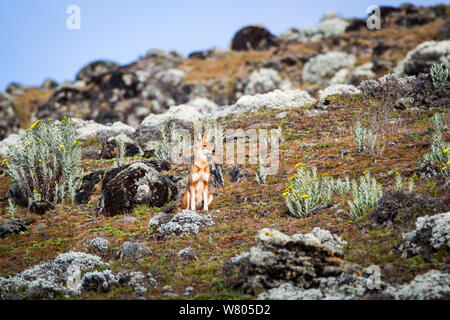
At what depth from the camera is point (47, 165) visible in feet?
42.6

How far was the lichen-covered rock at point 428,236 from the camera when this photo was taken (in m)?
6.29

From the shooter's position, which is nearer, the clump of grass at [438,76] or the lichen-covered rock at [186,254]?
the lichen-covered rock at [186,254]

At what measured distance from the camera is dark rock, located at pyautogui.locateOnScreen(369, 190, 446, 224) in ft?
25.0

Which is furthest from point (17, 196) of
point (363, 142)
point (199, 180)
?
point (363, 142)

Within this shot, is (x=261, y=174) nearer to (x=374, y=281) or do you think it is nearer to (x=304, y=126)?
(x=304, y=126)

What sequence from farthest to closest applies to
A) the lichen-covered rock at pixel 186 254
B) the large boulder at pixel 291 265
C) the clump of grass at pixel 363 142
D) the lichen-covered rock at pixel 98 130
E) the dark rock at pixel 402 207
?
the lichen-covered rock at pixel 98 130
the clump of grass at pixel 363 142
the lichen-covered rock at pixel 186 254
the dark rock at pixel 402 207
the large boulder at pixel 291 265

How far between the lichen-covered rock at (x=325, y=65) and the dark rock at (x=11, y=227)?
28.7 meters

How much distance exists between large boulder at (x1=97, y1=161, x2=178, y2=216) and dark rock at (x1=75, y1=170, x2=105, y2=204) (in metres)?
1.50

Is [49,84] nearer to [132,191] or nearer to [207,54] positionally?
[207,54]

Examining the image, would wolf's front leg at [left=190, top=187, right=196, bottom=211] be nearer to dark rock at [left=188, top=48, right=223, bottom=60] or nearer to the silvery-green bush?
the silvery-green bush

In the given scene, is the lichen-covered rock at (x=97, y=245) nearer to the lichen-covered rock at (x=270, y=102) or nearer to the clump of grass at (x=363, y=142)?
the clump of grass at (x=363, y=142)

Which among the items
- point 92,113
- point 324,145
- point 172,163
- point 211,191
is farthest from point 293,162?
point 92,113

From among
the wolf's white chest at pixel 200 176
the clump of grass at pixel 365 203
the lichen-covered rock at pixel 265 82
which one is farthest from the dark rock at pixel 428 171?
the lichen-covered rock at pixel 265 82
